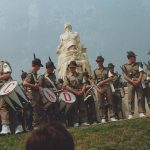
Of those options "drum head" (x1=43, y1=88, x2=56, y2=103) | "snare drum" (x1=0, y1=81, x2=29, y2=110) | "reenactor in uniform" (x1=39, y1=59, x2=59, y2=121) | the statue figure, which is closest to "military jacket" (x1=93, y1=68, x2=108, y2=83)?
"reenactor in uniform" (x1=39, y1=59, x2=59, y2=121)

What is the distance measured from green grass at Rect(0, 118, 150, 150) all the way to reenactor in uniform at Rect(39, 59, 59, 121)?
1425mm

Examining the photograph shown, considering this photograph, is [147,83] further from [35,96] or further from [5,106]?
[5,106]

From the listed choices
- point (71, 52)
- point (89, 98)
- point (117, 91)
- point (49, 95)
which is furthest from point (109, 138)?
point (71, 52)

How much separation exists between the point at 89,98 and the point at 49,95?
2351mm

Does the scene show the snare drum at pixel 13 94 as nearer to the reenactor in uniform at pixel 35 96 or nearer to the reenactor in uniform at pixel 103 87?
the reenactor in uniform at pixel 35 96

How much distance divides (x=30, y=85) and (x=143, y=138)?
3.20 m

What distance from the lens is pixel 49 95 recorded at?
12359 millimetres

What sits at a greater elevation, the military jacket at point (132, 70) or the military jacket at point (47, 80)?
the military jacket at point (132, 70)

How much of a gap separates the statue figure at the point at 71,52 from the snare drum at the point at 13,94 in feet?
36.5

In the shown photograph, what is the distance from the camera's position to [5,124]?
37.8ft

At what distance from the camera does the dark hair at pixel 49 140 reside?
2.67m

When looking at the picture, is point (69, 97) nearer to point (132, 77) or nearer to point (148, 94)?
point (132, 77)

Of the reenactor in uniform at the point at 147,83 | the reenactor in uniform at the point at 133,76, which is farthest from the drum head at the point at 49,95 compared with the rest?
the reenactor in uniform at the point at 147,83

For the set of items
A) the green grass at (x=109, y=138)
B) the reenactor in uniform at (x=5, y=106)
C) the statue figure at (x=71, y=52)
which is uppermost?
the statue figure at (x=71, y=52)
